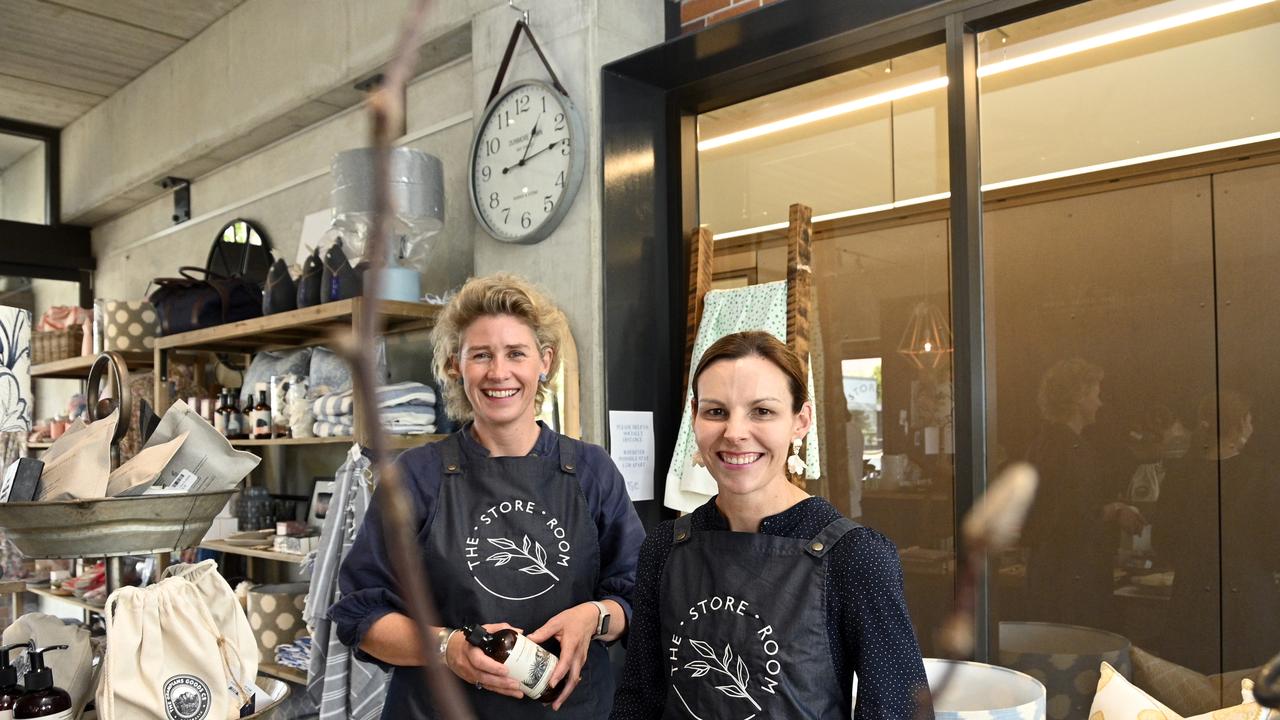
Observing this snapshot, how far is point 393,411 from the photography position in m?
3.22

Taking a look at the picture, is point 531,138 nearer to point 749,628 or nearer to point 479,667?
point 479,667

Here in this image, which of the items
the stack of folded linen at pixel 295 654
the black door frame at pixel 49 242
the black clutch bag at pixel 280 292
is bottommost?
the stack of folded linen at pixel 295 654

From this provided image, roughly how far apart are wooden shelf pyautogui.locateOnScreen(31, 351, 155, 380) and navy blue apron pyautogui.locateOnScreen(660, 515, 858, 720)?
14.2 ft

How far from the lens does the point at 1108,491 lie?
2.35 meters

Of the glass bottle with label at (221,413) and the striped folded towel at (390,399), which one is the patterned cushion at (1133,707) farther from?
the glass bottle with label at (221,413)

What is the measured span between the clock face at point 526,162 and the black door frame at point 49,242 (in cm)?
482

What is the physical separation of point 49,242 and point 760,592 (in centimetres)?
694

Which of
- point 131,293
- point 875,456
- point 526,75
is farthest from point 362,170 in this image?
point 131,293

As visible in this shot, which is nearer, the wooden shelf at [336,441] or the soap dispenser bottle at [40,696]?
the soap dispenser bottle at [40,696]

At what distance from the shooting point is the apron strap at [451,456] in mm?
1904

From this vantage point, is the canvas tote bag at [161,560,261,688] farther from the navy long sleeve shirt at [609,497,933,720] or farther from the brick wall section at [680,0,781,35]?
the brick wall section at [680,0,781,35]

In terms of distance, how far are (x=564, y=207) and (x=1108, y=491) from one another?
180 centimetres

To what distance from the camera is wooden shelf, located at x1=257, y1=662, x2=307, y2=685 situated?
11.8 ft

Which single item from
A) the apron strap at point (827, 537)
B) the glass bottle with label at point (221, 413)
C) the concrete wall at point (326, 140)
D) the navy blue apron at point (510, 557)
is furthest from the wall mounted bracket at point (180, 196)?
the apron strap at point (827, 537)
